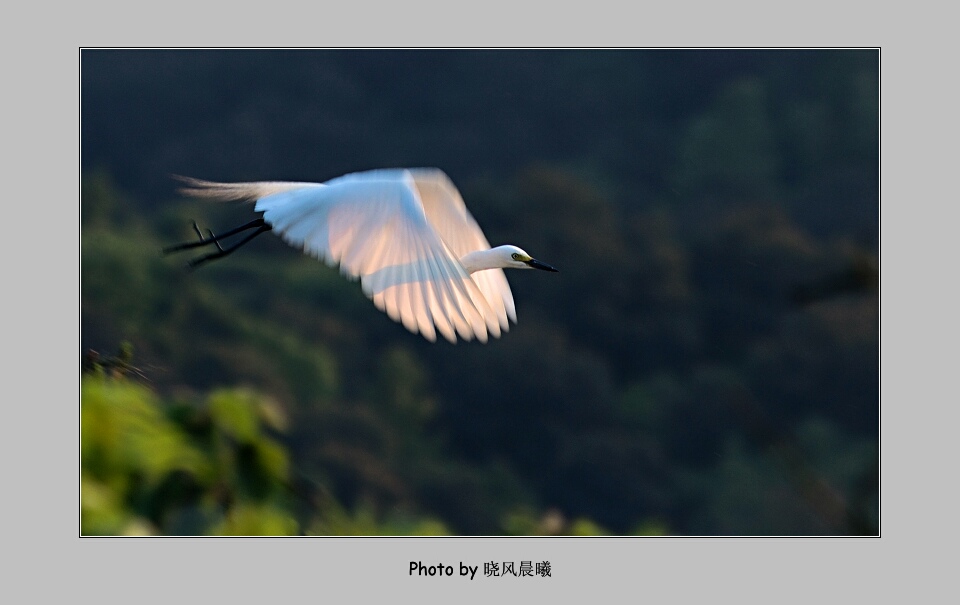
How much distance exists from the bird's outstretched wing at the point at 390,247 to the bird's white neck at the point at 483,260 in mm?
338

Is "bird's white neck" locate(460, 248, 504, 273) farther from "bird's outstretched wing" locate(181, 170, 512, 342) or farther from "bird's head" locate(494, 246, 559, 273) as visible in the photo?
"bird's outstretched wing" locate(181, 170, 512, 342)

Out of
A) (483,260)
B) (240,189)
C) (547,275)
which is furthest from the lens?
(547,275)

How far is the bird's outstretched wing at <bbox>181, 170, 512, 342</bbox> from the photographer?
219 cm

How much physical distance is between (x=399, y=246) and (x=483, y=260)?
2.00 ft

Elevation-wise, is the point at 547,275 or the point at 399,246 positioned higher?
the point at 547,275

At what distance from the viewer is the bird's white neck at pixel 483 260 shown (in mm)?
2904

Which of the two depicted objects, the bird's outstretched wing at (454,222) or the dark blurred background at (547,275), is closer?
the bird's outstretched wing at (454,222)

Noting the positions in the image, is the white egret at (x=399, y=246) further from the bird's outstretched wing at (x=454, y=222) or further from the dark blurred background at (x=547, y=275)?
the dark blurred background at (x=547, y=275)

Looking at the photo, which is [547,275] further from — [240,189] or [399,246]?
[399,246]

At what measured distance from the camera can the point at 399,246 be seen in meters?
2.32

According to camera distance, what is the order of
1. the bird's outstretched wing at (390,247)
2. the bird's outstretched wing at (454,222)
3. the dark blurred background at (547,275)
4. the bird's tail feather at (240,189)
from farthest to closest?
the dark blurred background at (547,275) → the bird's tail feather at (240,189) → the bird's outstretched wing at (454,222) → the bird's outstretched wing at (390,247)

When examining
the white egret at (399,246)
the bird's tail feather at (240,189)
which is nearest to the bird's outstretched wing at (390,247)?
the white egret at (399,246)

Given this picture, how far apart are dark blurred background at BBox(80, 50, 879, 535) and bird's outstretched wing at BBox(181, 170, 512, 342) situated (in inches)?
305

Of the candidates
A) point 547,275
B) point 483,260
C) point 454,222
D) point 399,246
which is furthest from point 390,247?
point 547,275
